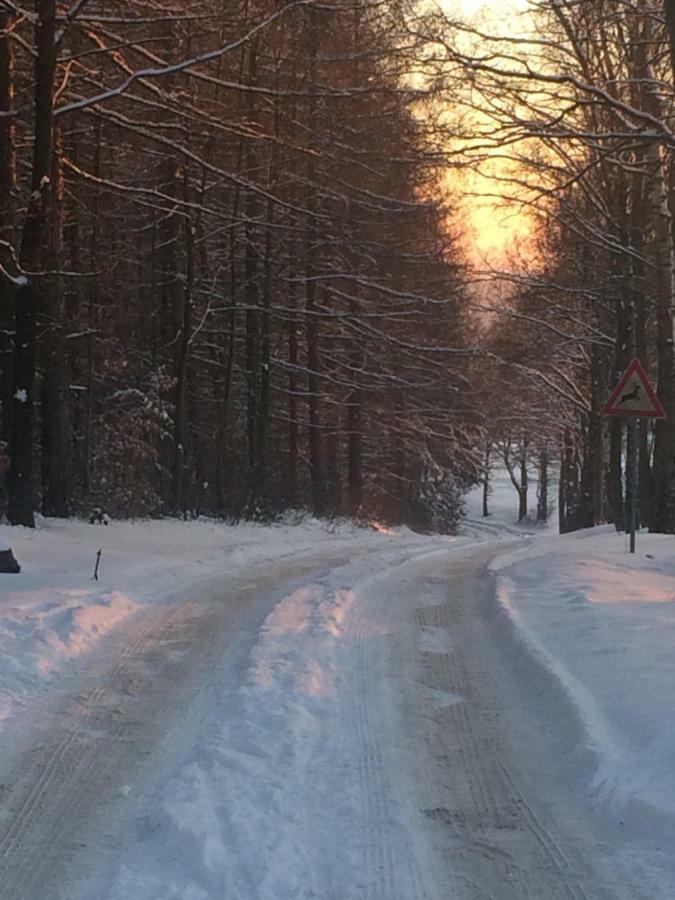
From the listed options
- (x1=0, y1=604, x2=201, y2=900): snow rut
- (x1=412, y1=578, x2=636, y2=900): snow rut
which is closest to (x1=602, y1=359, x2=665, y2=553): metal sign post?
(x1=412, y1=578, x2=636, y2=900): snow rut

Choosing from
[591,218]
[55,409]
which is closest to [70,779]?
[55,409]

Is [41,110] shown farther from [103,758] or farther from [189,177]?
[103,758]

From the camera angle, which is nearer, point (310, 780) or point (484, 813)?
point (484, 813)

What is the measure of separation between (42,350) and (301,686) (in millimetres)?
12020

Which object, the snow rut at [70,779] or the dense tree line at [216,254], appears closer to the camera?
the snow rut at [70,779]

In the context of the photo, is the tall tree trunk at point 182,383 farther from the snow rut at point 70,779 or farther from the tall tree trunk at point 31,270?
the snow rut at point 70,779

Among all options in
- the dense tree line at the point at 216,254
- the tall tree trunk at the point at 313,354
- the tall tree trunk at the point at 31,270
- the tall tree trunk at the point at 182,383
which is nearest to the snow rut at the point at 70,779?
the tall tree trunk at the point at 31,270

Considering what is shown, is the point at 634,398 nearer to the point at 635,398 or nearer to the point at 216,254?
the point at 635,398

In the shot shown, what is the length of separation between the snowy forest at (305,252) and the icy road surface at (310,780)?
24.0ft

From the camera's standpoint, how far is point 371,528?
83.5 ft

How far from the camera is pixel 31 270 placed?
43.5 feet

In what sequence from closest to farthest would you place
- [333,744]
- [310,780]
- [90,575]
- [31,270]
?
[310,780] → [333,744] → [90,575] → [31,270]

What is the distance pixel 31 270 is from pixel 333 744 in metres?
10.4

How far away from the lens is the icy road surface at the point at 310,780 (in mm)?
3576
